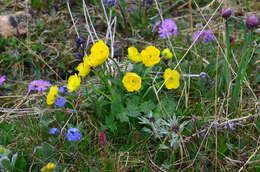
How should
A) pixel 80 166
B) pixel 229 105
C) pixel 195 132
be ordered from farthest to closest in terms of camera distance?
pixel 229 105 < pixel 195 132 < pixel 80 166

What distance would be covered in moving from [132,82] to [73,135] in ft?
1.29

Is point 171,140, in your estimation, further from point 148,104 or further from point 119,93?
point 119,93

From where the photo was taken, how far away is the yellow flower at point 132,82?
1984 millimetres

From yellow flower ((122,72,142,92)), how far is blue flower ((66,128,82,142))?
33cm

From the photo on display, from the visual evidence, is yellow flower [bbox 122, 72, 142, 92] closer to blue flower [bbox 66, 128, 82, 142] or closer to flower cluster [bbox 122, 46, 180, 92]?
flower cluster [bbox 122, 46, 180, 92]

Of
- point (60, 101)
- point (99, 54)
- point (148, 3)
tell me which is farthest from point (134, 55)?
point (148, 3)

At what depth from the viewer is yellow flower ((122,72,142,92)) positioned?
6.51ft

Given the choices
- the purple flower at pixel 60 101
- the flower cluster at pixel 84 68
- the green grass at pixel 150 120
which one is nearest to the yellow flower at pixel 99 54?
the flower cluster at pixel 84 68

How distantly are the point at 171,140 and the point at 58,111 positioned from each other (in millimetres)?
664

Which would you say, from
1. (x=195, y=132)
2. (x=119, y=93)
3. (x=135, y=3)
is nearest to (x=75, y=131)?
(x=119, y=93)

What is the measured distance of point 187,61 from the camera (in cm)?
248

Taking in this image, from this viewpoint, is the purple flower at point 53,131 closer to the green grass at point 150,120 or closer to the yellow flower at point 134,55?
the green grass at point 150,120

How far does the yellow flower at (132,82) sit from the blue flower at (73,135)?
330mm

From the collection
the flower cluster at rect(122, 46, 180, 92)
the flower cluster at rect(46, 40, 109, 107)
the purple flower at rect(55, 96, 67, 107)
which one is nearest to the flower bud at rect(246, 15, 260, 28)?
the flower cluster at rect(122, 46, 180, 92)
